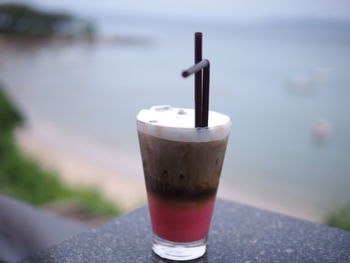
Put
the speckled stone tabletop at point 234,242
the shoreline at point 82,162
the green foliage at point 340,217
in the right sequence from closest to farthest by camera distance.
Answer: the speckled stone tabletop at point 234,242
the green foliage at point 340,217
the shoreline at point 82,162

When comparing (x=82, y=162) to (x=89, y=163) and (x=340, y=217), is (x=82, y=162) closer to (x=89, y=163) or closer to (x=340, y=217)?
(x=89, y=163)

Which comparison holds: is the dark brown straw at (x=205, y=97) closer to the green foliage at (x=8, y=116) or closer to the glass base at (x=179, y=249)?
the glass base at (x=179, y=249)

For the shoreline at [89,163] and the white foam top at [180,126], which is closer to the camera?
the white foam top at [180,126]

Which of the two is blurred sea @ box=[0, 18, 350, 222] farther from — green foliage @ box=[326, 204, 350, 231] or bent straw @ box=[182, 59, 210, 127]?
bent straw @ box=[182, 59, 210, 127]

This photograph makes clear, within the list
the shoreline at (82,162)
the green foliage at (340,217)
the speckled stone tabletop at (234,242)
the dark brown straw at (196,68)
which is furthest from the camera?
the shoreline at (82,162)

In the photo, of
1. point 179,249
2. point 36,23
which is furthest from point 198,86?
point 36,23

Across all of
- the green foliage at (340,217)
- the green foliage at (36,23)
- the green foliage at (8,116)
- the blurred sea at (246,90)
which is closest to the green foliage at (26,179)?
the green foliage at (8,116)

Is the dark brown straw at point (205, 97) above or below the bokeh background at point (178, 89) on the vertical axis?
above

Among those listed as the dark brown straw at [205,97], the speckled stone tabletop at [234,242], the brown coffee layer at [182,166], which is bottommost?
the speckled stone tabletop at [234,242]
